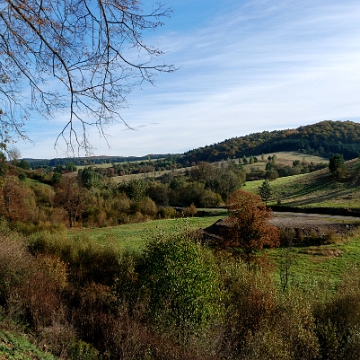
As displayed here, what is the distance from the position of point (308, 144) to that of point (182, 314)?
4630 inches

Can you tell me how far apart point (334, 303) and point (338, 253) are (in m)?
16.2

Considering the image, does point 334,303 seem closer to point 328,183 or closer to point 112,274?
point 112,274

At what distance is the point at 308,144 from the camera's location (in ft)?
393

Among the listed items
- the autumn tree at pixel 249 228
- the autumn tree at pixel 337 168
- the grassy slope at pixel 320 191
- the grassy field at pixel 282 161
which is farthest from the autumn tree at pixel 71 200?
the grassy field at pixel 282 161

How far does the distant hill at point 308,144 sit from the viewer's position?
110 metres

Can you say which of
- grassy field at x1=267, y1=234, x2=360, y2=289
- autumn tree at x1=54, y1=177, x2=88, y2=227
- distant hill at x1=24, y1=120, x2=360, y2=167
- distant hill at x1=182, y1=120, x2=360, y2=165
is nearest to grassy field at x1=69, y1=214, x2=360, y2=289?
grassy field at x1=267, y1=234, x2=360, y2=289

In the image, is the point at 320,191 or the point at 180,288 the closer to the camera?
the point at 180,288

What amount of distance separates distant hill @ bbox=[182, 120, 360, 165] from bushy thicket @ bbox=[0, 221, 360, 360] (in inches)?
3881

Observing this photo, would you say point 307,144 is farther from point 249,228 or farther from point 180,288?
point 180,288

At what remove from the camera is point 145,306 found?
547 inches

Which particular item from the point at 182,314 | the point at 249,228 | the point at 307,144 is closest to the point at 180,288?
the point at 182,314

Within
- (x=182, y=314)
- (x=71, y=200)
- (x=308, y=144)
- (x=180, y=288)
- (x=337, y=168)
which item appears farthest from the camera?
(x=308, y=144)

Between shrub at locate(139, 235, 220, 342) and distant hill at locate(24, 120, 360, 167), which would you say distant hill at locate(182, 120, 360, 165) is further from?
shrub at locate(139, 235, 220, 342)

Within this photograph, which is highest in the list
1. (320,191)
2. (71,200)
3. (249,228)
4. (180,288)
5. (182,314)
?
(71,200)
